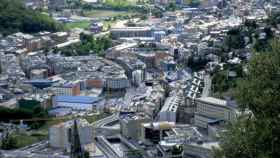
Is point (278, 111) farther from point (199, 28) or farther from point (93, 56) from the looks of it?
point (199, 28)

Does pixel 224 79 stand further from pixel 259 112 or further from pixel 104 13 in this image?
pixel 104 13

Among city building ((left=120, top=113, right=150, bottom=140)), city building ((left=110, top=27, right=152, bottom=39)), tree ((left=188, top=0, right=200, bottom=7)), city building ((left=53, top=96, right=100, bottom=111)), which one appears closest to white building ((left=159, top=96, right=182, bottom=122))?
city building ((left=120, top=113, right=150, bottom=140))

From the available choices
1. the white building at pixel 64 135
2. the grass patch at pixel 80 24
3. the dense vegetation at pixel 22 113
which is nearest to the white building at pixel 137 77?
the dense vegetation at pixel 22 113

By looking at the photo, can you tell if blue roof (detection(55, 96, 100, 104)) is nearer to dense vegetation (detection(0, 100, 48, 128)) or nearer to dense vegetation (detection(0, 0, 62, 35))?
dense vegetation (detection(0, 100, 48, 128))

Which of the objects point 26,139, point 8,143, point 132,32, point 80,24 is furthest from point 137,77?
point 80,24

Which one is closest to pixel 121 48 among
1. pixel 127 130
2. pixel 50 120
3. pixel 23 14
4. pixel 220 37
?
pixel 220 37

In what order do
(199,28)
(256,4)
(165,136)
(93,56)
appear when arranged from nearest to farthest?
(165,136) → (93,56) → (199,28) → (256,4)

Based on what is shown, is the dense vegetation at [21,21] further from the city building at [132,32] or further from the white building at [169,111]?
the white building at [169,111]
